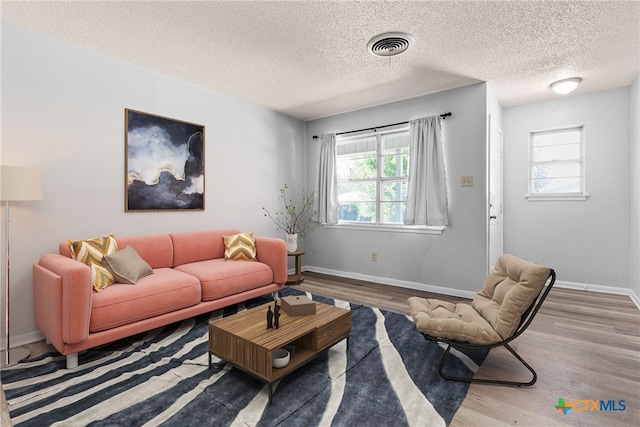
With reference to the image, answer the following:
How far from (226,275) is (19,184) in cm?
169

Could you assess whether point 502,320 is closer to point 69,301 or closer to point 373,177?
point 69,301

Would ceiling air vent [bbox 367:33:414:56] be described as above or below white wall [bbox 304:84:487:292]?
above

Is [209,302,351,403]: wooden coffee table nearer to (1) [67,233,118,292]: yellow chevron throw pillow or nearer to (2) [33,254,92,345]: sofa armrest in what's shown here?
(2) [33,254,92,345]: sofa armrest

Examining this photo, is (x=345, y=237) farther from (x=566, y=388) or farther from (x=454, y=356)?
(x=566, y=388)

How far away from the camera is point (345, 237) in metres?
4.96

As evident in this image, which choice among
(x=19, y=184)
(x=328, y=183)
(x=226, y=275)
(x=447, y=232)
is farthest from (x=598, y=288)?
(x=19, y=184)

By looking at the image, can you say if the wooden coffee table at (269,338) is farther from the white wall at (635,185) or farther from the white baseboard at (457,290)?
the white wall at (635,185)

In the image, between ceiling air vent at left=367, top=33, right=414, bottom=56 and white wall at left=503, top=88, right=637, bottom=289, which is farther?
white wall at left=503, top=88, right=637, bottom=289

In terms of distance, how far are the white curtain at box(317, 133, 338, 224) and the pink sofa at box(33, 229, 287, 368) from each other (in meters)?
1.59

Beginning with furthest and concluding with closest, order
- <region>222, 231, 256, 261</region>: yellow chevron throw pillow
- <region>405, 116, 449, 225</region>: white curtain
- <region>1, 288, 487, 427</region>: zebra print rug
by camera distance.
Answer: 1. <region>405, 116, 449, 225</region>: white curtain
2. <region>222, 231, 256, 261</region>: yellow chevron throw pillow
3. <region>1, 288, 487, 427</region>: zebra print rug

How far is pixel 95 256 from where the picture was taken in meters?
2.60

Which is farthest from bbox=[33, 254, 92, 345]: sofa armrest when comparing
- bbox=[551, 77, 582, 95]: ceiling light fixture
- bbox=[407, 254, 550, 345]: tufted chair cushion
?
bbox=[551, 77, 582, 95]: ceiling light fixture

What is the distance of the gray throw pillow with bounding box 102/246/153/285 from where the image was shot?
259 cm

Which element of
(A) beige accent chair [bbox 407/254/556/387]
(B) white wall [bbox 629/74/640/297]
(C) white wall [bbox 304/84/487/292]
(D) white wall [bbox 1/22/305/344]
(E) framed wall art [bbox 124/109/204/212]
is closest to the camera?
(A) beige accent chair [bbox 407/254/556/387]
